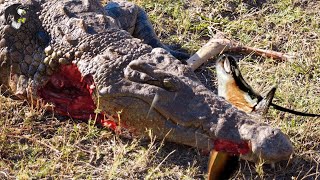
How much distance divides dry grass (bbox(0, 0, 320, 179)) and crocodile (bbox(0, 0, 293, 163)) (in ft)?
0.37

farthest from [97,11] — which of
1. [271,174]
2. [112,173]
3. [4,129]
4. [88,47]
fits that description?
[271,174]

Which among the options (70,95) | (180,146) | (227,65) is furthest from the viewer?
(227,65)

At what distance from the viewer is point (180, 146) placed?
438 cm

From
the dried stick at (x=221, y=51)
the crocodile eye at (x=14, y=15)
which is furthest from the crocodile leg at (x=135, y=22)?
the crocodile eye at (x=14, y=15)

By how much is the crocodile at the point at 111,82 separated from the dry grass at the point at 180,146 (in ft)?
0.37

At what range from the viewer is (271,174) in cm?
411

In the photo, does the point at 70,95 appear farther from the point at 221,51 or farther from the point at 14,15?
the point at 221,51

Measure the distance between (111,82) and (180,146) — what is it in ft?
2.06

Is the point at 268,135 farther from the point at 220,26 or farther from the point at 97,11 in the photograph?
the point at 220,26

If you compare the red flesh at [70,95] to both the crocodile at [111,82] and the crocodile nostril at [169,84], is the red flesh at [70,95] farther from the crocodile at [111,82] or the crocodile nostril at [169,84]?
the crocodile nostril at [169,84]

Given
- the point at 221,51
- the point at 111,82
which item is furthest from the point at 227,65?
the point at 111,82

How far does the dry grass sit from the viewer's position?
4.13 metres

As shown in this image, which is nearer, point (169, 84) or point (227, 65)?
point (169, 84)

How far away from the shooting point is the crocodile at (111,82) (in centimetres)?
411
